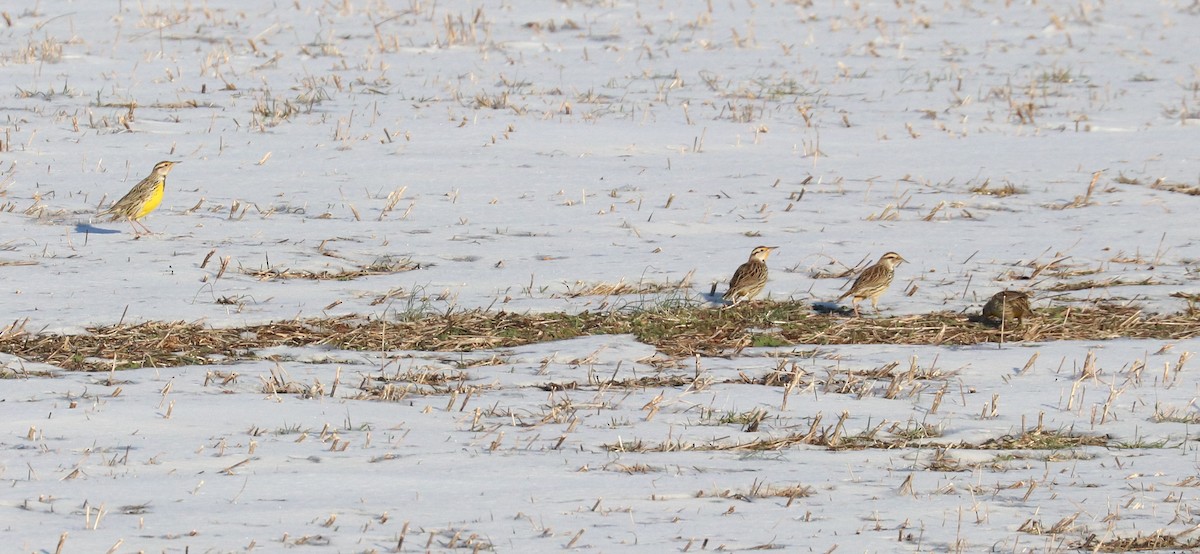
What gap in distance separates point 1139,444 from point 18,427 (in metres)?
4.97

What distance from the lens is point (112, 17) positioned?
2178 cm

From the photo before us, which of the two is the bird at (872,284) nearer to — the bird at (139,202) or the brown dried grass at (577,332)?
the brown dried grass at (577,332)

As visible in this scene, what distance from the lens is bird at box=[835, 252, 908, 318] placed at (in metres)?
10.1

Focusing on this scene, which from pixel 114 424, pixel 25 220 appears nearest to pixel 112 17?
pixel 25 220

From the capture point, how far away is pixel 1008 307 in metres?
9.61

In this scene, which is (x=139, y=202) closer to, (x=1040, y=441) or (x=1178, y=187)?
(x=1040, y=441)

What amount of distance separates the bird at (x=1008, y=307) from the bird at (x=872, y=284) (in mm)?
699

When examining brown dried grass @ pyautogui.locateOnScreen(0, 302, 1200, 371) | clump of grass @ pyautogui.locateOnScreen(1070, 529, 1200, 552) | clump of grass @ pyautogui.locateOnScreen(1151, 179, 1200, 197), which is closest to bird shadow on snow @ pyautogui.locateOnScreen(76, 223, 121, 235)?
brown dried grass @ pyautogui.locateOnScreen(0, 302, 1200, 371)

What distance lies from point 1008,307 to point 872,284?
35.9 inches

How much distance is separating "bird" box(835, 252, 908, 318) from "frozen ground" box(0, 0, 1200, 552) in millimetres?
262

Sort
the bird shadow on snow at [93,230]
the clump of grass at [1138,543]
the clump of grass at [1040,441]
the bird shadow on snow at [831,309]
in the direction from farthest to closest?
the bird shadow on snow at [93,230]
the bird shadow on snow at [831,309]
the clump of grass at [1040,441]
the clump of grass at [1138,543]

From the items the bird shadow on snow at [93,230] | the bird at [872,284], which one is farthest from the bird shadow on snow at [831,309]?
the bird shadow on snow at [93,230]

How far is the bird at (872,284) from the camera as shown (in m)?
10.1

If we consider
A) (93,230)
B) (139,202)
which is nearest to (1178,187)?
(139,202)
